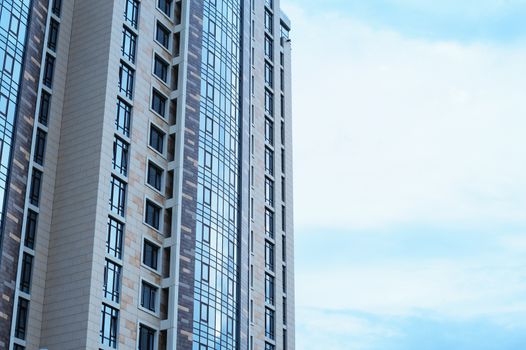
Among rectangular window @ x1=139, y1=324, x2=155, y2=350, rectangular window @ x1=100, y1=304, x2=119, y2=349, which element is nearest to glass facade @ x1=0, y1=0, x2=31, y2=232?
rectangular window @ x1=100, y1=304, x2=119, y2=349

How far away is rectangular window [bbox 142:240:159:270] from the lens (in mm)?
67875

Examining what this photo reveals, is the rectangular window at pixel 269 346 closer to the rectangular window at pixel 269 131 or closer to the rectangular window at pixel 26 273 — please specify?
the rectangular window at pixel 269 131

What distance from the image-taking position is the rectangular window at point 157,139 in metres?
72.6

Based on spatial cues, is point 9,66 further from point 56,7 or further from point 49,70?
point 56,7

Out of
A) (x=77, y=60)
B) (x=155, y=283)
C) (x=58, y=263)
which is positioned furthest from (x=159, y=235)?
(x=77, y=60)

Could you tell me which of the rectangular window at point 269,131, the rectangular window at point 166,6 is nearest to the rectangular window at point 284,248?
the rectangular window at point 269,131

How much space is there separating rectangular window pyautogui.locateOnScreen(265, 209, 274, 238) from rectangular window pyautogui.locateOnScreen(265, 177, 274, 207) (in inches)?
33.9

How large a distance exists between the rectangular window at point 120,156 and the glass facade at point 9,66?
7.72 metres

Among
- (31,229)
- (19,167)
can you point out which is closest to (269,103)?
(19,167)

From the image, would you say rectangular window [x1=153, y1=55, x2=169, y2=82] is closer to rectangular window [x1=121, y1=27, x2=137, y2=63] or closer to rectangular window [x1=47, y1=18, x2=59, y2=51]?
rectangular window [x1=121, y1=27, x2=137, y2=63]

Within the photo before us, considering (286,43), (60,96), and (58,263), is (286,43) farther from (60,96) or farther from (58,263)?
(58,263)

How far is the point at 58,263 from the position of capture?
62.9 m

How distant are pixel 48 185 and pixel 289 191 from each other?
33024 millimetres

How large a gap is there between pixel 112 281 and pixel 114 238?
125 inches
